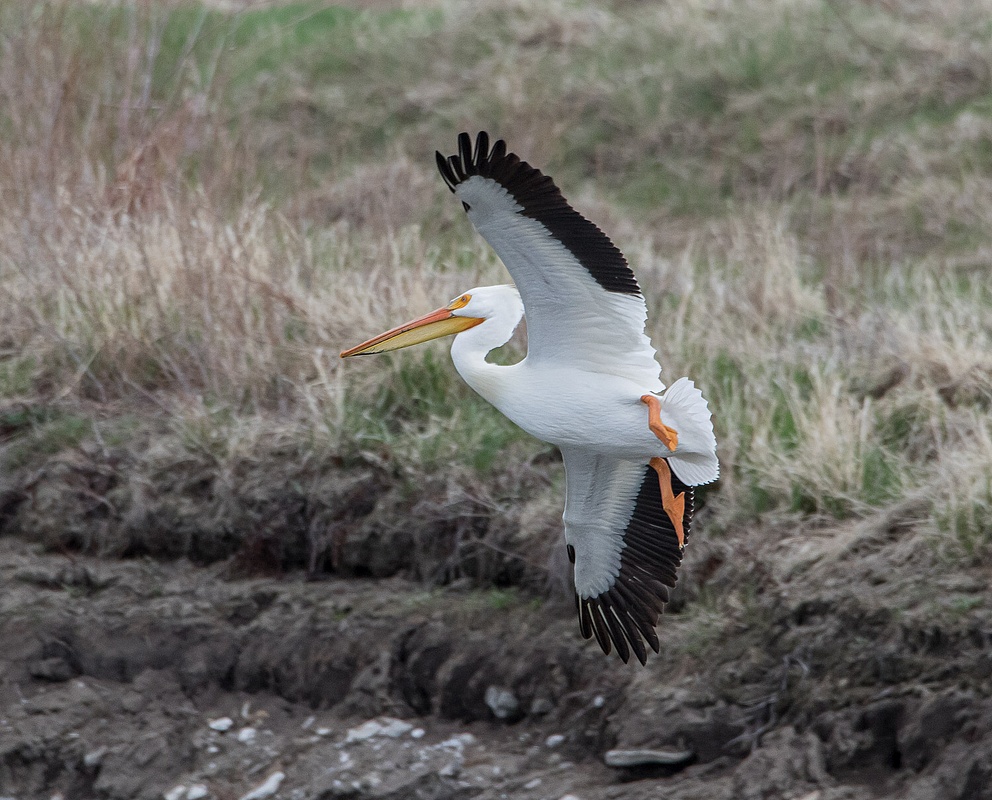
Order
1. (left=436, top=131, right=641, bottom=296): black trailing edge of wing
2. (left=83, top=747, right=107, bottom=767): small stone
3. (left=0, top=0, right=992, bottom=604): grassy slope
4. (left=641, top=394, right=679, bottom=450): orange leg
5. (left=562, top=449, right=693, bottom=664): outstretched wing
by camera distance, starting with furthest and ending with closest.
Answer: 1. (left=0, top=0, right=992, bottom=604): grassy slope
2. (left=83, top=747, right=107, bottom=767): small stone
3. (left=562, top=449, right=693, bottom=664): outstretched wing
4. (left=641, top=394, right=679, bottom=450): orange leg
5. (left=436, top=131, right=641, bottom=296): black trailing edge of wing

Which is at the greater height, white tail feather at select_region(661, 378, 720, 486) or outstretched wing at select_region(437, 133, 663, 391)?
outstretched wing at select_region(437, 133, 663, 391)

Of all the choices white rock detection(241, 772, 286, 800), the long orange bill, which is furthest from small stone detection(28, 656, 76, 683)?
the long orange bill

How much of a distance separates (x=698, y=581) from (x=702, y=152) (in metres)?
6.54

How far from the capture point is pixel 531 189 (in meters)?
4.08

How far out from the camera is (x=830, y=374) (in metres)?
6.41

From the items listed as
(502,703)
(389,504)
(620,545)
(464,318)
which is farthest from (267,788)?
(464,318)

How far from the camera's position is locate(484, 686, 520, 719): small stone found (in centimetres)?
569

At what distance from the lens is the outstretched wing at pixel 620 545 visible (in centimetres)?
509

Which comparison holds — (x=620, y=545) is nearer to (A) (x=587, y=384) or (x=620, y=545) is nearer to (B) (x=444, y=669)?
(A) (x=587, y=384)

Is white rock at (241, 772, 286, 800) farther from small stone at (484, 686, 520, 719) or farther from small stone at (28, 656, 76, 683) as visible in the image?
small stone at (28, 656, 76, 683)

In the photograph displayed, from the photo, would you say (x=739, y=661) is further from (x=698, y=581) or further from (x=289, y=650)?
(x=289, y=650)

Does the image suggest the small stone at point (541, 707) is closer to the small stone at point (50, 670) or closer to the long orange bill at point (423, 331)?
the long orange bill at point (423, 331)

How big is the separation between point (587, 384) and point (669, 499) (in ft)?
1.75

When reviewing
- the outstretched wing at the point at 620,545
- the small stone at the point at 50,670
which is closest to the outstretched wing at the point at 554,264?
the outstretched wing at the point at 620,545
